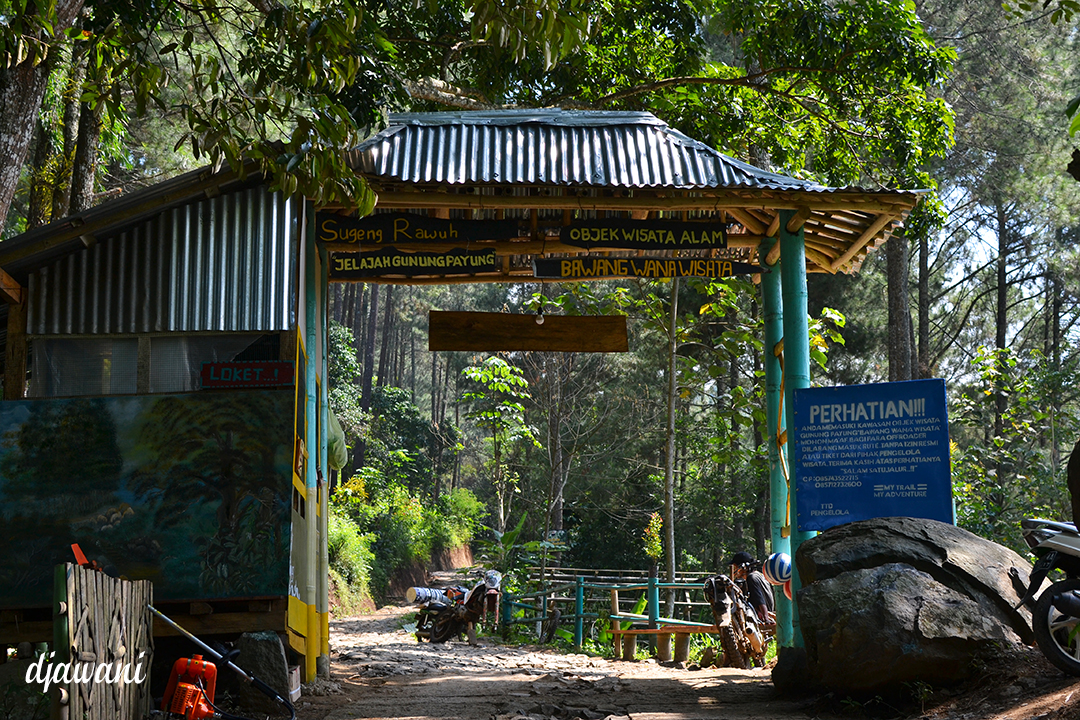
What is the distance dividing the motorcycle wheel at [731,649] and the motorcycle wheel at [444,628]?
5205mm

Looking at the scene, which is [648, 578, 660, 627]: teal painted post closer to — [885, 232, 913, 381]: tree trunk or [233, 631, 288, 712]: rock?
[233, 631, 288, 712]: rock

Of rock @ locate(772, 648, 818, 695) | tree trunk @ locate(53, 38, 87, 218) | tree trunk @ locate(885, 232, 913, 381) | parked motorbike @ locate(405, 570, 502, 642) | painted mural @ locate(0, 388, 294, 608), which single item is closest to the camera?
painted mural @ locate(0, 388, 294, 608)

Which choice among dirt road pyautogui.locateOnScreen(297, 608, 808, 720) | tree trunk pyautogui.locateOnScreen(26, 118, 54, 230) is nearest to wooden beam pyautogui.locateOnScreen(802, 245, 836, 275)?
dirt road pyautogui.locateOnScreen(297, 608, 808, 720)

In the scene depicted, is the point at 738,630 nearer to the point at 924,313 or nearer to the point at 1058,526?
the point at 1058,526

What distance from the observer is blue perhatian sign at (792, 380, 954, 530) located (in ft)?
22.8

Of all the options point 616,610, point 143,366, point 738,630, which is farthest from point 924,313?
point 143,366

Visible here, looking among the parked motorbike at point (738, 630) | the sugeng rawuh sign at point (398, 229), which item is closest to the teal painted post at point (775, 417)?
the parked motorbike at point (738, 630)

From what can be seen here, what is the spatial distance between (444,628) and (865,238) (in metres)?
8.75

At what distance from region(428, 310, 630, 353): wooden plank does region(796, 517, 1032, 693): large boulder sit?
361cm

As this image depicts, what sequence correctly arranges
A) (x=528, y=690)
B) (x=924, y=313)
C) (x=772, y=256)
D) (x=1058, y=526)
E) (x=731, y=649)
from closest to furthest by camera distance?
(x=1058, y=526)
(x=528, y=690)
(x=772, y=256)
(x=731, y=649)
(x=924, y=313)

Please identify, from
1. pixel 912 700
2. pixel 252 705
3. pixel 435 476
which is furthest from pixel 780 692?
pixel 435 476

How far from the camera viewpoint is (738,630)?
10.2 metres

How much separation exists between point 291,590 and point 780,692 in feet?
12.7

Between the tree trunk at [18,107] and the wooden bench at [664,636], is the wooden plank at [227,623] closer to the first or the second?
the tree trunk at [18,107]
